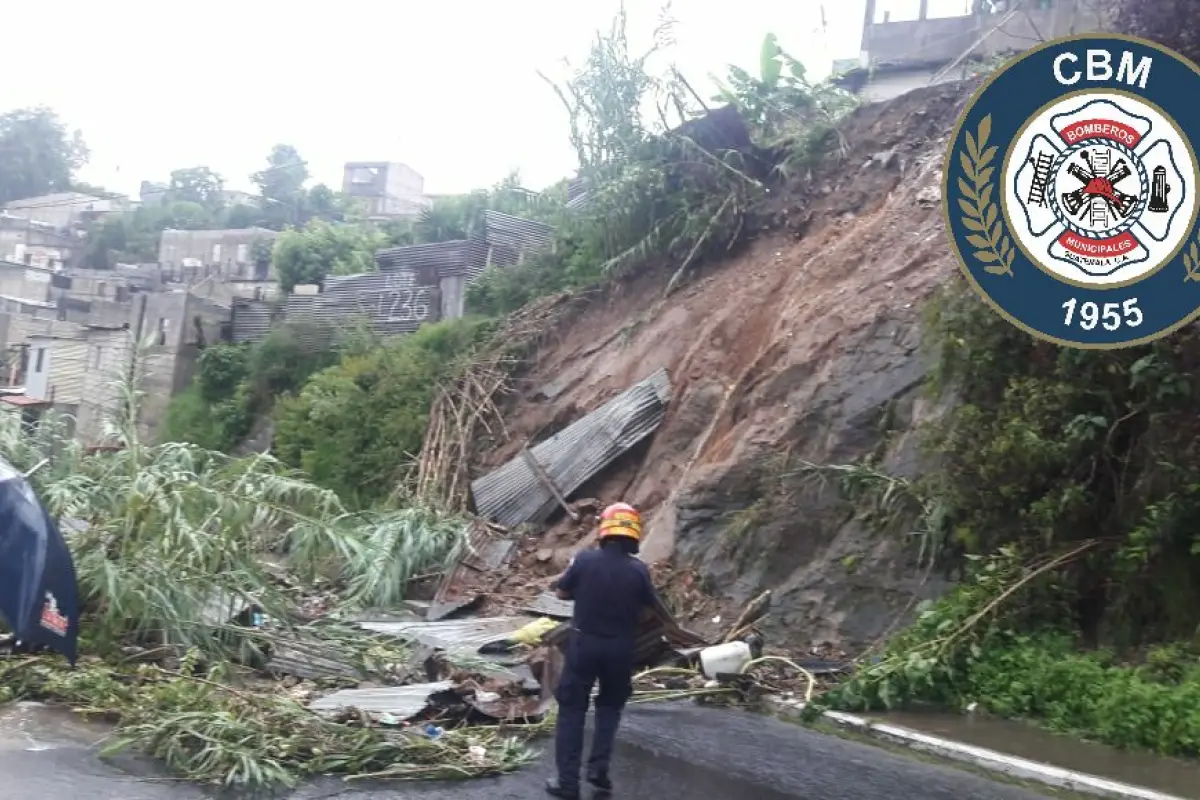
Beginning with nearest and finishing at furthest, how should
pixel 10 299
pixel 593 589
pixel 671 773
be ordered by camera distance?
pixel 593 589, pixel 671 773, pixel 10 299

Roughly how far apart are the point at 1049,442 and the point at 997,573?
1.10m

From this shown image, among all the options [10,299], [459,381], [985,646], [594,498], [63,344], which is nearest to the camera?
[985,646]

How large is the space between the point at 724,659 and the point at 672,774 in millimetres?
2533

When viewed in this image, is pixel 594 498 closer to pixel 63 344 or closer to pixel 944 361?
pixel 944 361

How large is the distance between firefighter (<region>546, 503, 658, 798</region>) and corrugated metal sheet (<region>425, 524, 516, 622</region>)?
244 inches

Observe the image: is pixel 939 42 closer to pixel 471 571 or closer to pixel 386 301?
pixel 386 301

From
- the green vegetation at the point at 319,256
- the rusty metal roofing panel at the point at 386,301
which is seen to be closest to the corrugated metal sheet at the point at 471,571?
the rusty metal roofing panel at the point at 386,301

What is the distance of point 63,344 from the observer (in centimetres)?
3381

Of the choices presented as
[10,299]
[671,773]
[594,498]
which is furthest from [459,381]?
[10,299]

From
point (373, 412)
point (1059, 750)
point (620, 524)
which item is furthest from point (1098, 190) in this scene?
point (373, 412)

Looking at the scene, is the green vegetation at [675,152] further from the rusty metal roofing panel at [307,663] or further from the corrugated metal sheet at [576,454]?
the rusty metal roofing panel at [307,663]

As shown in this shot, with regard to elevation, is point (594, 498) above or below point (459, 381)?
below

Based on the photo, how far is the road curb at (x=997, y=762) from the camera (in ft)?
21.3

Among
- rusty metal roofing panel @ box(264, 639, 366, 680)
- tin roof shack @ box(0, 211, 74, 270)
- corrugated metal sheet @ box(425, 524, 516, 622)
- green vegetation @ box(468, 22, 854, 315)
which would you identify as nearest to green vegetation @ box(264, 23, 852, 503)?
green vegetation @ box(468, 22, 854, 315)
